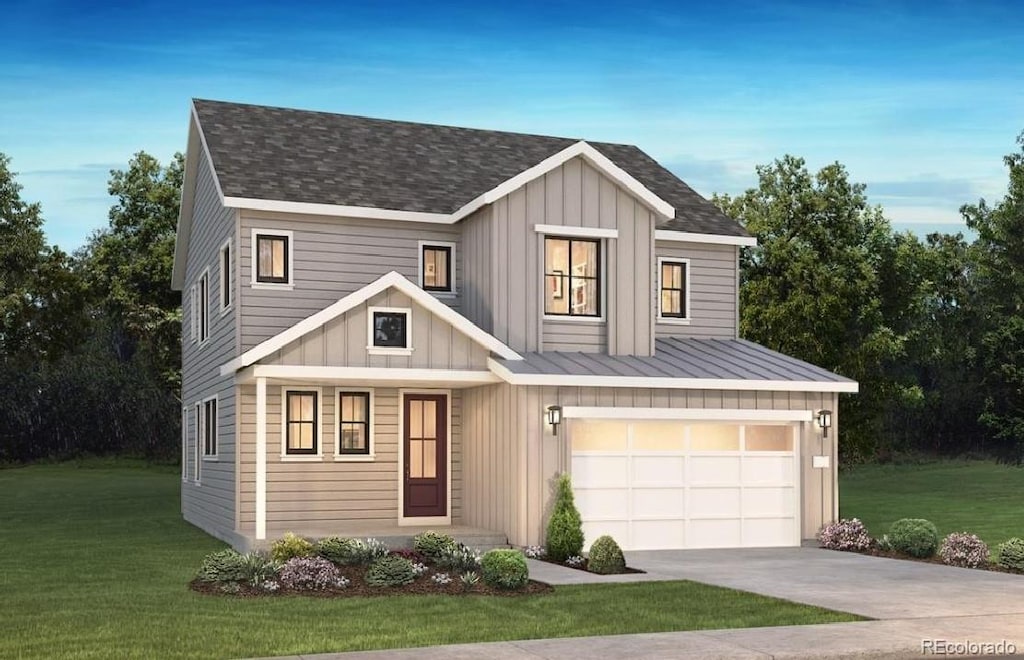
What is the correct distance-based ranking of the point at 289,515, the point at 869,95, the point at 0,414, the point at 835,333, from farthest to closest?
the point at 0,414, the point at 835,333, the point at 869,95, the point at 289,515

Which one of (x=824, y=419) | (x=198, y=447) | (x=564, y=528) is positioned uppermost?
(x=824, y=419)

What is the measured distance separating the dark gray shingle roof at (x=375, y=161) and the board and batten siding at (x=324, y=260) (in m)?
0.41

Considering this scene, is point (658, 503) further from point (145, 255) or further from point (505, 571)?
point (145, 255)

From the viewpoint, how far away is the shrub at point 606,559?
54.0ft

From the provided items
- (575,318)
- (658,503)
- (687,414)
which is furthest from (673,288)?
(658,503)

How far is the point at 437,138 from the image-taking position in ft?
85.6

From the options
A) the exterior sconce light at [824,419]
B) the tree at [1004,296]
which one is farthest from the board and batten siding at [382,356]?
the tree at [1004,296]

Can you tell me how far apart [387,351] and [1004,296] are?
32373 mm

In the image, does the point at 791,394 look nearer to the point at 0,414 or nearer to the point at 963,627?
the point at 963,627

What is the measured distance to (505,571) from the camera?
1406 cm

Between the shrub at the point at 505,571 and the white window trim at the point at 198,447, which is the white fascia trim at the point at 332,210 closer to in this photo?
the white window trim at the point at 198,447

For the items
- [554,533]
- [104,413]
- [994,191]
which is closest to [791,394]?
[554,533]

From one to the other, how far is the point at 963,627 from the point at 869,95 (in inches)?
774

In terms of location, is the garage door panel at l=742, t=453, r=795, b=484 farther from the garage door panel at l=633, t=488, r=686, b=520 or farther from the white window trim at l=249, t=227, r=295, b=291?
the white window trim at l=249, t=227, r=295, b=291
